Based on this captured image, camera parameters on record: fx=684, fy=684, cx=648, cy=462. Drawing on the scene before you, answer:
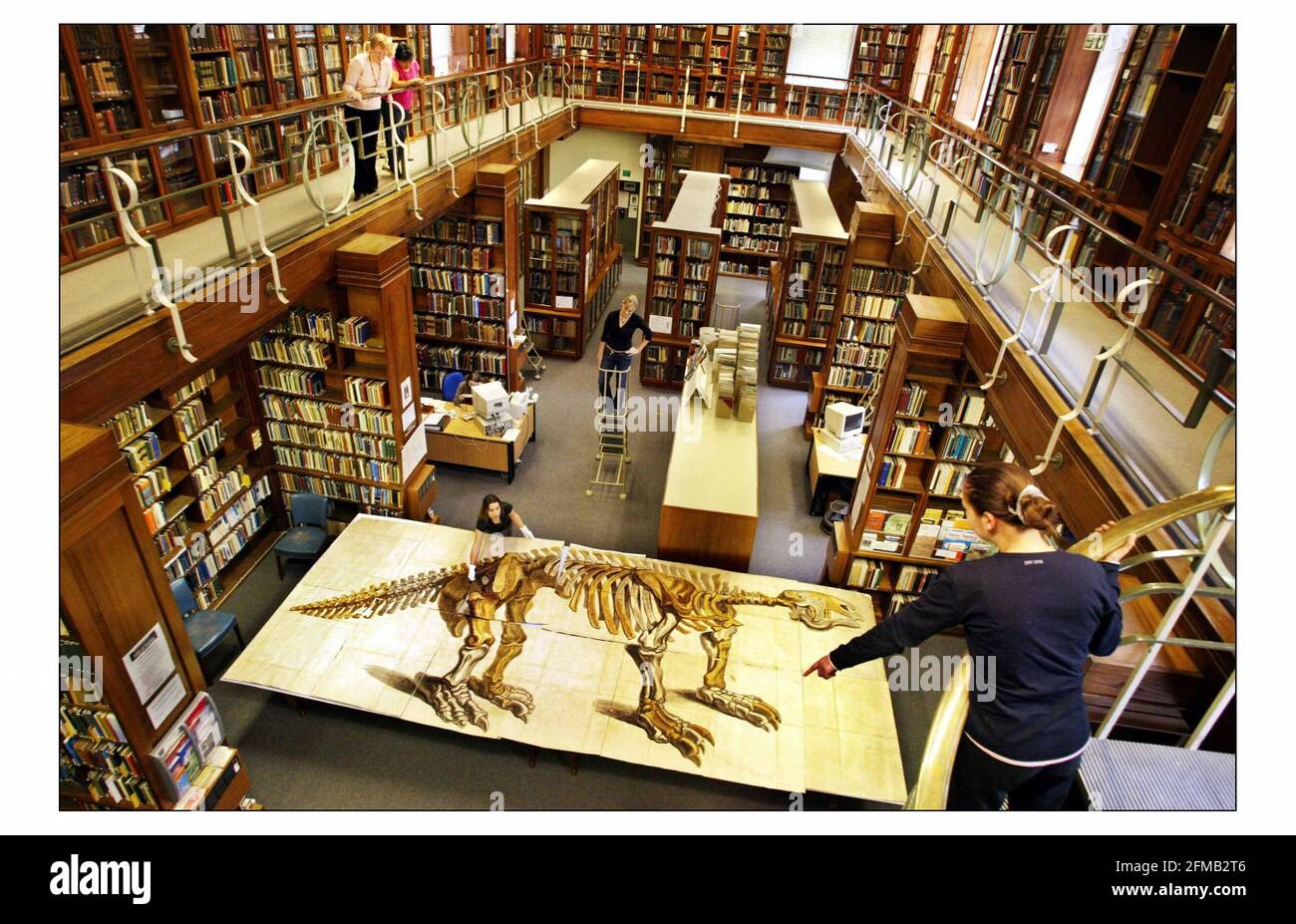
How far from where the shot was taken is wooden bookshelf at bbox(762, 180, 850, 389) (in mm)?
8289

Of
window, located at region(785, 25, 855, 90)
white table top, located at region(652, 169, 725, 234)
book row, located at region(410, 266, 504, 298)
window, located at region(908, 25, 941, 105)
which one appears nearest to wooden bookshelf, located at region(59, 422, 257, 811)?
book row, located at region(410, 266, 504, 298)

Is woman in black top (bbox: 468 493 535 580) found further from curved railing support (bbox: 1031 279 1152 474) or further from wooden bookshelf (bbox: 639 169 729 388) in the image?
wooden bookshelf (bbox: 639 169 729 388)

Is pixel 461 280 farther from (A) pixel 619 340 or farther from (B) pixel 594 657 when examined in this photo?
(B) pixel 594 657

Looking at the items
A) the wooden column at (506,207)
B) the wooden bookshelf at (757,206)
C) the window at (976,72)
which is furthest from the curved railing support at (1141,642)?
the wooden bookshelf at (757,206)

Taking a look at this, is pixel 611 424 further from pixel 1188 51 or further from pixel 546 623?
pixel 1188 51

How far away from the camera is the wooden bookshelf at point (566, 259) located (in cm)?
891

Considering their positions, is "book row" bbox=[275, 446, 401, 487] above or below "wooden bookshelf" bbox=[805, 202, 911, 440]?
below

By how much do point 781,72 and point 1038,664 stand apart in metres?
12.5

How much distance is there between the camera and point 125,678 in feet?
9.93

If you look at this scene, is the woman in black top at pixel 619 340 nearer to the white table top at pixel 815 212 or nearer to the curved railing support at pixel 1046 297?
the white table top at pixel 815 212

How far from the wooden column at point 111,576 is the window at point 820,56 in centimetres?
1195

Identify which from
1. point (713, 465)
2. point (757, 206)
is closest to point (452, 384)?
point (713, 465)

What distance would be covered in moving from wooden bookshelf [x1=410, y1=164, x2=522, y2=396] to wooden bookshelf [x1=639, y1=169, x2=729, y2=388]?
1.90 m

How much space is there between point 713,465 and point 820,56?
9773 millimetres
